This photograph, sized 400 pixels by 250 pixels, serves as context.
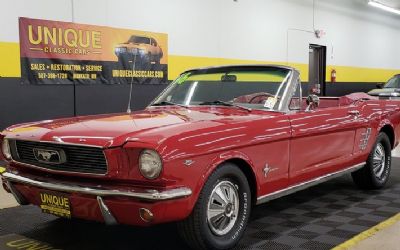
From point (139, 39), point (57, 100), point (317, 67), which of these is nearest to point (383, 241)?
point (57, 100)

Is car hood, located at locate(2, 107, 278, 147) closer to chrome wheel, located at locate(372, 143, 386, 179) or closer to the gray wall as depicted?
chrome wheel, located at locate(372, 143, 386, 179)

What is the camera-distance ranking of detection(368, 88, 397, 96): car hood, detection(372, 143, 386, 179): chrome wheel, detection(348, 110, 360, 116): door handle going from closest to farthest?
detection(348, 110, 360, 116): door handle < detection(372, 143, 386, 179): chrome wheel < detection(368, 88, 397, 96): car hood

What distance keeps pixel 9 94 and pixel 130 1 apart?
3.09 metres

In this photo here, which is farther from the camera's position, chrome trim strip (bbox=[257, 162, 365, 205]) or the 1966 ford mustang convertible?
chrome trim strip (bbox=[257, 162, 365, 205])

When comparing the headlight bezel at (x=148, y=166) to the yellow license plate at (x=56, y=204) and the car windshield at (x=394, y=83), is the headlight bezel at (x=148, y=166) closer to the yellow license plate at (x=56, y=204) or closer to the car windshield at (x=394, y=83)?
the yellow license plate at (x=56, y=204)

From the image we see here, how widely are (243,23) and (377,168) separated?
7.34 metres

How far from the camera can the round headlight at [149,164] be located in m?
2.79

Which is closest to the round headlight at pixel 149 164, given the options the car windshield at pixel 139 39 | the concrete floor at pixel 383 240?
the concrete floor at pixel 383 240

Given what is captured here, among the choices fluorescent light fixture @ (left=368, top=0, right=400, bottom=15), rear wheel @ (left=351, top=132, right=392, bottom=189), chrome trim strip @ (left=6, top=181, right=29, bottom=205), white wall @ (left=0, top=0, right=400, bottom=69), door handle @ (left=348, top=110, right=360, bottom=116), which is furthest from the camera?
fluorescent light fixture @ (left=368, top=0, right=400, bottom=15)

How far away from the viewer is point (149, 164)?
110 inches

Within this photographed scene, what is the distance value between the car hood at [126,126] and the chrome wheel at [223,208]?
461 mm

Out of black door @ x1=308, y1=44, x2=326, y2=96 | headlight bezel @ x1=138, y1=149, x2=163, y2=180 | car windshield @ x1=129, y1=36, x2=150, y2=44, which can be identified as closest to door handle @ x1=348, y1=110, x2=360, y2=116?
headlight bezel @ x1=138, y1=149, x2=163, y2=180

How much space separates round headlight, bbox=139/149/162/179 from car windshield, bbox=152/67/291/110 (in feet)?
4.64

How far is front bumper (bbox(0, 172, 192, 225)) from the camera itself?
277cm
